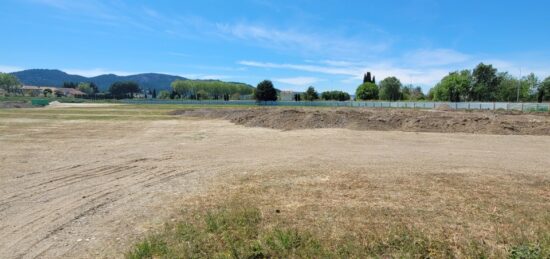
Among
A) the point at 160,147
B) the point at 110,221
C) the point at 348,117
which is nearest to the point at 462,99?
the point at 348,117

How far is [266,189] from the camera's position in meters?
7.96

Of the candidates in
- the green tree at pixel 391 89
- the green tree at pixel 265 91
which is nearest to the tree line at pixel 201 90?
the green tree at pixel 265 91

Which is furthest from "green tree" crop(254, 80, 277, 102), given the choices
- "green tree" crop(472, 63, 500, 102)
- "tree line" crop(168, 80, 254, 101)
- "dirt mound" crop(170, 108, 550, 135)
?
"dirt mound" crop(170, 108, 550, 135)

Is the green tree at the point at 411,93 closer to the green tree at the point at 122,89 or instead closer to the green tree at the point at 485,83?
the green tree at the point at 485,83

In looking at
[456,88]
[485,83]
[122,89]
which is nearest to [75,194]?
[456,88]

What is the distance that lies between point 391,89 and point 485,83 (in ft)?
93.7

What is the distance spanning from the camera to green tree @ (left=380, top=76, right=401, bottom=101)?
385 feet

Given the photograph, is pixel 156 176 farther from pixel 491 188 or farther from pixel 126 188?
pixel 491 188

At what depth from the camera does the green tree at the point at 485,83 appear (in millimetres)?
99938

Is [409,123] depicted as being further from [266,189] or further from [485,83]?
[485,83]

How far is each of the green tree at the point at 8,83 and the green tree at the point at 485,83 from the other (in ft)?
674

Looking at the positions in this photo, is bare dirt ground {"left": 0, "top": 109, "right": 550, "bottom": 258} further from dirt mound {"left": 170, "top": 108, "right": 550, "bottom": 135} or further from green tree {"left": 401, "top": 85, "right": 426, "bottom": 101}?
green tree {"left": 401, "top": 85, "right": 426, "bottom": 101}

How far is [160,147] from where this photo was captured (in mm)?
15258

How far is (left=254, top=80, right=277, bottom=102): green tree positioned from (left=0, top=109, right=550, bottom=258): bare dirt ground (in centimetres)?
9668
